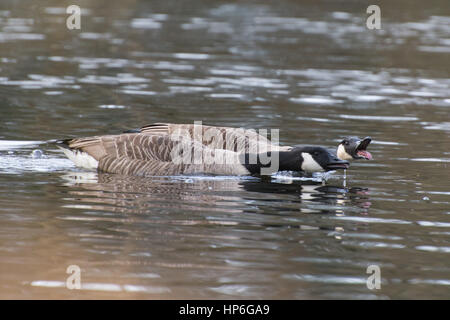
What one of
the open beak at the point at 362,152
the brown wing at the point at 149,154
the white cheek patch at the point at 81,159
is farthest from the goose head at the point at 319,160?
the white cheek patch at the point at 81,159

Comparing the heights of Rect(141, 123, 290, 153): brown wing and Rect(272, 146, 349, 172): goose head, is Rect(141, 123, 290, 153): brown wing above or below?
above

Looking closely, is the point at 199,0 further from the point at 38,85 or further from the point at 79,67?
the point at 38,85

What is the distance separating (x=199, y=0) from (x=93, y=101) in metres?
28.6

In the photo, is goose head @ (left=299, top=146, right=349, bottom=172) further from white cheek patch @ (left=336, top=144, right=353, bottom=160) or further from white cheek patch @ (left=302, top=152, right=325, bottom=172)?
white cheek patch @ (left=336, top=144, right=353, bottom=160)

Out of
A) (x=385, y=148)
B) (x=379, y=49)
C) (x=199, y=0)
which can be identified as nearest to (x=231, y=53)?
(x=379, y=49)

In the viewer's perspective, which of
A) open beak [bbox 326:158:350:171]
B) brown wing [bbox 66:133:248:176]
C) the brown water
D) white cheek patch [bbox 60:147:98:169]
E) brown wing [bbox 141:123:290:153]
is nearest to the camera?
the brown water

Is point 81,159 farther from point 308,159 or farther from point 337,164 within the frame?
point 337,164

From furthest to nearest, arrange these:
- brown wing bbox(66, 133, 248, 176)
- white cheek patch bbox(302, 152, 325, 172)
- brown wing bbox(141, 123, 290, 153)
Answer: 1. brown wing bbox(141, 123, 290, 153)
2. white cheek patch bbox(302, 152, 325, 172)
3. brown wing bbox(66, 133, 248, 176)

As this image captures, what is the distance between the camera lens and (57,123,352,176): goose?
528 inches

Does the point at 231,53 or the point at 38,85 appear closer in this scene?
the point at 38,85

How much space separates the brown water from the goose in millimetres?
274

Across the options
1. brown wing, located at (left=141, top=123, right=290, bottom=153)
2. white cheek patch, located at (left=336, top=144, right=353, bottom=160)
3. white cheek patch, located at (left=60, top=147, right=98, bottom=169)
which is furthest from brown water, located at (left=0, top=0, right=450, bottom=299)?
brown wing, located at (left=141, top=123, right=290, bottom=153)

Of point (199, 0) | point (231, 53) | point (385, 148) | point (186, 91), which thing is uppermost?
point (199, 0)

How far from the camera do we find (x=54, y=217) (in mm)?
10586
